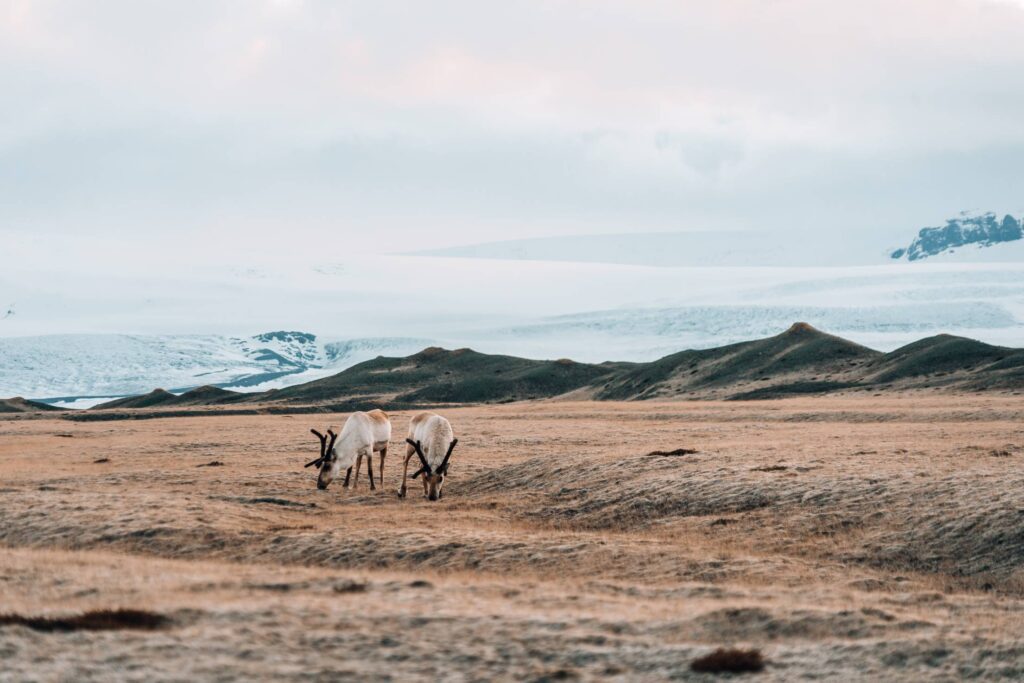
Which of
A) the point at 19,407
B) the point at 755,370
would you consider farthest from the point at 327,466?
the point at 19,407

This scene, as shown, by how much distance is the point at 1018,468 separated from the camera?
29.1 metres

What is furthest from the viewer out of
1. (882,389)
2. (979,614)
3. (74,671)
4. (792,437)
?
(882,389)

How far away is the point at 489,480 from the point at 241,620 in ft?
71.7

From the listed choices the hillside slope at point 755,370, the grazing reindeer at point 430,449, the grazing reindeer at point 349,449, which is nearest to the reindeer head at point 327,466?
the grazing reindeer at point 349,449

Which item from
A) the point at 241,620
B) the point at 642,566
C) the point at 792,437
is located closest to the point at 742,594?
the point at 642,566

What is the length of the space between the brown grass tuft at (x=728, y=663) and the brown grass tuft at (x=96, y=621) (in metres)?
7.00

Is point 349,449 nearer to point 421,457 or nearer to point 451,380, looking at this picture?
point 421,457

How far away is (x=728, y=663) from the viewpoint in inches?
596

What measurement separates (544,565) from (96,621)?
30.5 ft

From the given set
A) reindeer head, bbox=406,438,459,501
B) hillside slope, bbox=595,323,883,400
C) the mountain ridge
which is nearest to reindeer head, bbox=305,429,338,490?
reindeer head, bbox=406,438,459,501

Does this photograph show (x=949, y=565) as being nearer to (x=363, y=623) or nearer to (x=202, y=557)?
(x=363, y=623)

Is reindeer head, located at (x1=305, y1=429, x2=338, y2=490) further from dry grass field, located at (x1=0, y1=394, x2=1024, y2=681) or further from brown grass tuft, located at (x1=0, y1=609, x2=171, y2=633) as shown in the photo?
brown grass tuft, located at (x1=0, y1=609, x2=171, y2=633)

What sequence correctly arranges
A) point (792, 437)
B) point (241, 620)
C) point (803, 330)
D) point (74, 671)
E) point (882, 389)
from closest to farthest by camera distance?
1. point (74, 671)
2. point (241, 620)
3. point (792, 437)
4. point (882, 389)
5. point (803, 330)

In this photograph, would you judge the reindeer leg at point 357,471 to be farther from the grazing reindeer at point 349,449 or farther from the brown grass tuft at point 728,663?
the brown grass tuft at point 728,663
